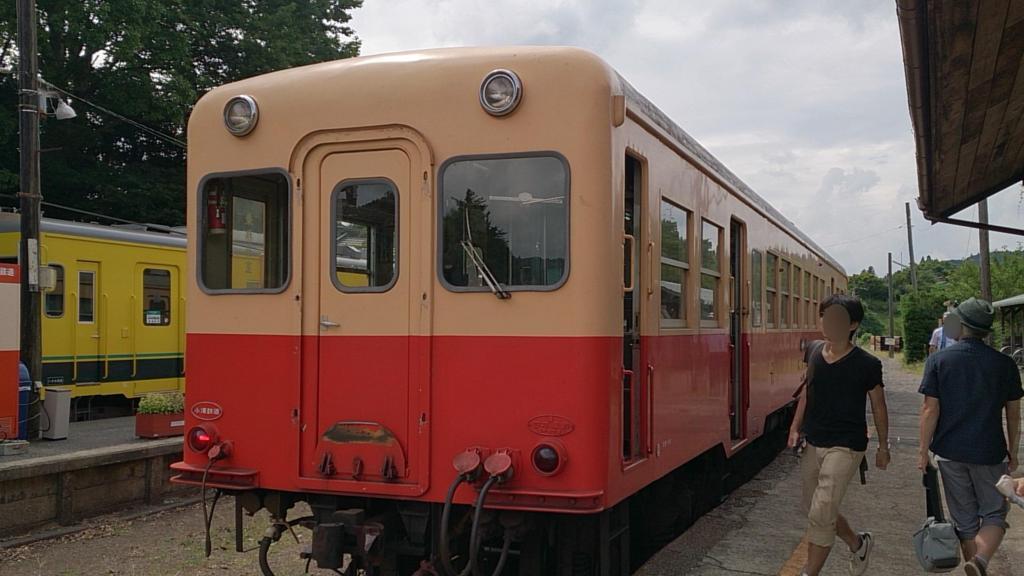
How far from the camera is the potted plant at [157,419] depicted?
10.3 meters

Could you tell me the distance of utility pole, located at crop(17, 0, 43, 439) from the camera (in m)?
10.9

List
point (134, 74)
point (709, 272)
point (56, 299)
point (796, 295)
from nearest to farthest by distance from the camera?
point (709, 272) < point (796, 295) < point (56, 299) < point (134, 74)

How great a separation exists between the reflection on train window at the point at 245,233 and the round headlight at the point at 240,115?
0.86 ft

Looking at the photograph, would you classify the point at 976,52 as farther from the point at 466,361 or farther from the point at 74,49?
the point at 74,49

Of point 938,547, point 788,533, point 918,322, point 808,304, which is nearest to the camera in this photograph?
point 938,547

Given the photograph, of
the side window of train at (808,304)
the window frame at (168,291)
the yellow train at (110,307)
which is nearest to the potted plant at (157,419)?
the yellow train at (110,307)

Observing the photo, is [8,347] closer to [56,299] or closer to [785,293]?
[56,299]

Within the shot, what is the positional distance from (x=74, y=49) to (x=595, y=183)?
68.6 ft

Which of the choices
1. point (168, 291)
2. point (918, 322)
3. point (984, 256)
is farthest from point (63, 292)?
point (918, 322)

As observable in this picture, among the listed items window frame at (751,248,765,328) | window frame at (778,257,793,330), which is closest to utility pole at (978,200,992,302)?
window frame at (778,257,793,330)

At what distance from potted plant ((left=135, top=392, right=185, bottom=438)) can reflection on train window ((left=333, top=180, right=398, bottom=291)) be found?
6255 mm

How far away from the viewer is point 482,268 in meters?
4.76

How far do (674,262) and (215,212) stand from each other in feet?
9.22

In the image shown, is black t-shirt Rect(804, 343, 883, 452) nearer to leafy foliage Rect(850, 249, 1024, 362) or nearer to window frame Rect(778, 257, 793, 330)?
window frame Rect(778, 257, 793, 330)
